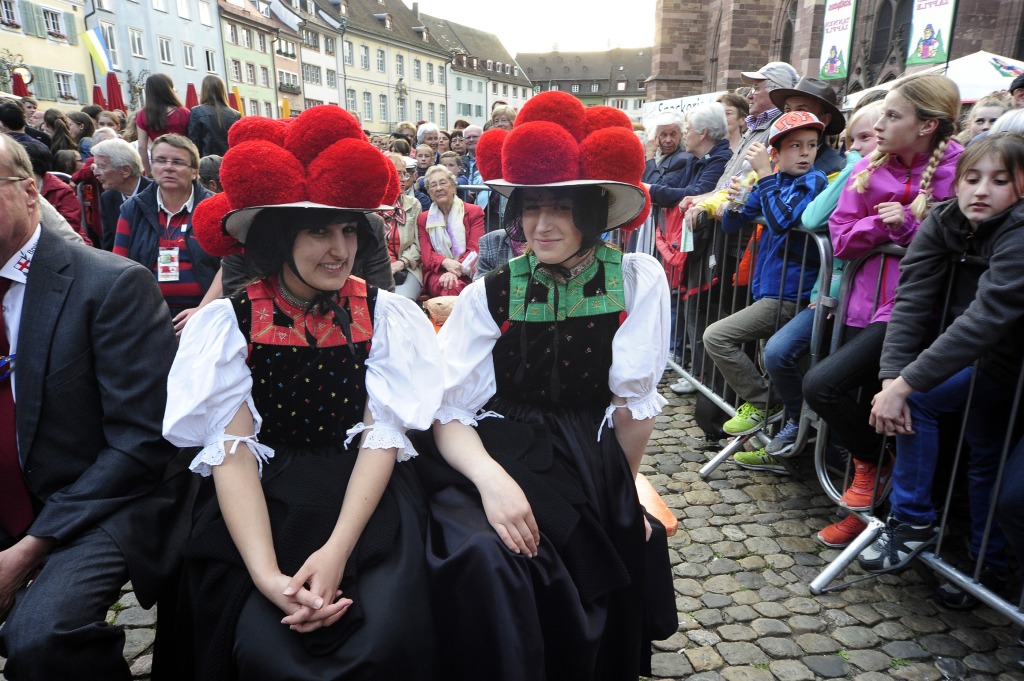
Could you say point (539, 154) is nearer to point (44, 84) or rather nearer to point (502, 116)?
point (502, 116)

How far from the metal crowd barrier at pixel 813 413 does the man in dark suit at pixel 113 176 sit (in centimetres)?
411

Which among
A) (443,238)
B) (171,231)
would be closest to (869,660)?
(171,231)

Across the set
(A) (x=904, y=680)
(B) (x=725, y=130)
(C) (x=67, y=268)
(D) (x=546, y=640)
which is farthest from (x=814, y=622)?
(B) (x=725, y=130)

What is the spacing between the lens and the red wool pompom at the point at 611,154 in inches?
74.2

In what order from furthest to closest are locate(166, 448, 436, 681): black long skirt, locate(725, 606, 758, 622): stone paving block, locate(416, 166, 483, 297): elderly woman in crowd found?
1. locate(416, 166, 483, 297): elderly woman in crowd
2. locate(725, 606, 758, 622): stone paving block
3. locate(166, 448, 436, 681): black long skirt

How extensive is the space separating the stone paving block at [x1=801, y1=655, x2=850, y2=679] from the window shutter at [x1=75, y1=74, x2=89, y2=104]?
118ft

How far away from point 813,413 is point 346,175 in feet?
8.93

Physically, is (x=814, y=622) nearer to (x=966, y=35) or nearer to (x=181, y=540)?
(x=181, y=540)

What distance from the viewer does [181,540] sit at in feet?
6.89

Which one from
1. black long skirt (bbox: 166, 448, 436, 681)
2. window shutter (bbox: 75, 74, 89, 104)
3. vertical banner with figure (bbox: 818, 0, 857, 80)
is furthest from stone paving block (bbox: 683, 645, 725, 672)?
window shutter (bbox: 75, 74, 89, 104)

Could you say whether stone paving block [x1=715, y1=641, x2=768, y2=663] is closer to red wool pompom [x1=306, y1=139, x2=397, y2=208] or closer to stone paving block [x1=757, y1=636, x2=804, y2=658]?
stone paving block [x1=757, y1=636, x2=804, y2=658]

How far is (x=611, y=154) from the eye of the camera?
1.88 meters

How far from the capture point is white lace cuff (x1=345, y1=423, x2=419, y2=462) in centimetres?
189

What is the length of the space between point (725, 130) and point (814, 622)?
3.92 meters
